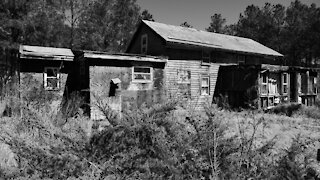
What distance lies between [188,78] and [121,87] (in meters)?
5.88

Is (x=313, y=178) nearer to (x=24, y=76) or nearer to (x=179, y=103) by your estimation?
(x=179, y=103)

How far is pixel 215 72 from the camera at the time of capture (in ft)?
67.3

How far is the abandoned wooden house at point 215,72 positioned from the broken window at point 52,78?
7042 millimetres

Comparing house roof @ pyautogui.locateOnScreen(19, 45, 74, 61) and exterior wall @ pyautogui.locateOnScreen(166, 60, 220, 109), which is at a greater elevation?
house roof @ pyautogui.locateOnScreen(19, 45, 74, 61)

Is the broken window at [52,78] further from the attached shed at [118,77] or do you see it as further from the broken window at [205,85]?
the broken window at [205,85]

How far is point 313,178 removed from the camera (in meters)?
2.76

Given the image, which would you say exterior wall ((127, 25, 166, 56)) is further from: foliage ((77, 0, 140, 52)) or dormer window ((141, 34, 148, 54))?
foliage ((77, 0, 140, 52))

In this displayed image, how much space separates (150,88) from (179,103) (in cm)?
1293

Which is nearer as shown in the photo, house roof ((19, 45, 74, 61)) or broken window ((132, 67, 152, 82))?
house roof ((19, 45, 74, 61))

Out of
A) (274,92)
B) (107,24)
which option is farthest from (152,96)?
(107,24)

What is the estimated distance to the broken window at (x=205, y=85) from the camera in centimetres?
1973

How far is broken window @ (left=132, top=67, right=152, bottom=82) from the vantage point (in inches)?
618

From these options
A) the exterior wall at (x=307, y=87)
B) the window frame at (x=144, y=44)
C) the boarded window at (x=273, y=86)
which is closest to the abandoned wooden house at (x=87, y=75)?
the window frame at (x=144, y=44)

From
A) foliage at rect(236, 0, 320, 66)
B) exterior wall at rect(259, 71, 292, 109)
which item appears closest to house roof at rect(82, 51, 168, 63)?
exterior wall at rect(259, 71, 292, 109)
